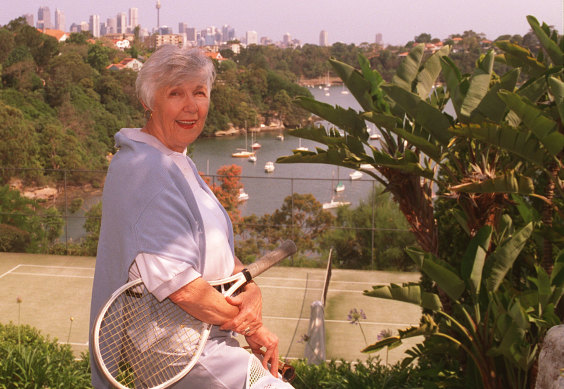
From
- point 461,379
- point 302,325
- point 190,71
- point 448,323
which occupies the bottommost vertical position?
point 302,325

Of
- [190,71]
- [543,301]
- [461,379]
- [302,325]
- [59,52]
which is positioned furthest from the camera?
[59,52]

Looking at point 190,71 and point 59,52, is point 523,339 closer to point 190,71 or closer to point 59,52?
point 190,71

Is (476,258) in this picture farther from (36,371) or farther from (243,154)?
(243,154)

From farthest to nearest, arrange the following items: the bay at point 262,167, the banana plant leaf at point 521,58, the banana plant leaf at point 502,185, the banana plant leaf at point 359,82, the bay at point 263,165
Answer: the bay at point 263,165, the bay at point 262,167, the banana plant leaf at point 521,58, the banana plant leaf at point 359,82, the banana plant leaf at point 502,185

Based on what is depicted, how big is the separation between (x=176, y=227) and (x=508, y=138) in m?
3.14

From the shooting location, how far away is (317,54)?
10406 cm

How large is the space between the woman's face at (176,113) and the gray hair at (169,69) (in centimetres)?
2

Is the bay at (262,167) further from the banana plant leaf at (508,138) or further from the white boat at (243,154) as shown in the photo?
the banana plant leaf at (508,138)

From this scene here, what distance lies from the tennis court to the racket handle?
378 inches

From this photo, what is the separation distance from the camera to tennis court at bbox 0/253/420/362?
1328cm

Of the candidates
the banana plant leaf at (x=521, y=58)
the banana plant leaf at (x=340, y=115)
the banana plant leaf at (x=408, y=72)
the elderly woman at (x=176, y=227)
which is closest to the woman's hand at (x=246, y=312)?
the elderly woman at (x=176, y=227)

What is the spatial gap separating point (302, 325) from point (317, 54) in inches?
3763

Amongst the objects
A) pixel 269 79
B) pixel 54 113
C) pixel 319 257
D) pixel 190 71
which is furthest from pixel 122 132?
pixel 269 79

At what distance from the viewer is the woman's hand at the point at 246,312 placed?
167cm
